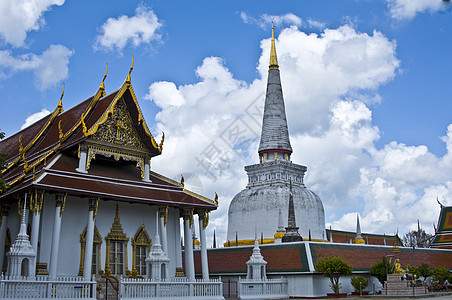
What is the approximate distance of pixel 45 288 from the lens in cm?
1684

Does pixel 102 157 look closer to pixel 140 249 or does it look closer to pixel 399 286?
pixel 140 249

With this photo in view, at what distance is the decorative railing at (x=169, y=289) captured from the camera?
728 inches

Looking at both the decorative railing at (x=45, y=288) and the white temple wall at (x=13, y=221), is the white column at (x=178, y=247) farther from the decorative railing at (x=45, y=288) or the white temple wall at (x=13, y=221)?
the white temple wall at (x=13, y=221)

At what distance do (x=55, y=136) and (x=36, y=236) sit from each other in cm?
713

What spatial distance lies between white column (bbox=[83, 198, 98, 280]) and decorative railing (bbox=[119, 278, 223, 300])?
1590 mm

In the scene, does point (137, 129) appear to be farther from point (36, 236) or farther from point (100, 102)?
point (36, 236)

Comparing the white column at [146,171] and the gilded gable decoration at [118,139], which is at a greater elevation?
the gilded gable decoration at [118,139]

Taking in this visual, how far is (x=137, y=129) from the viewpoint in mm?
23562

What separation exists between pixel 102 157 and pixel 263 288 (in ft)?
29.0

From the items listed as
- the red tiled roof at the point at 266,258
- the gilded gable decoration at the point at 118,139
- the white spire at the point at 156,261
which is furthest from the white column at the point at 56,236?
the red tiled roof at the point at 266,258

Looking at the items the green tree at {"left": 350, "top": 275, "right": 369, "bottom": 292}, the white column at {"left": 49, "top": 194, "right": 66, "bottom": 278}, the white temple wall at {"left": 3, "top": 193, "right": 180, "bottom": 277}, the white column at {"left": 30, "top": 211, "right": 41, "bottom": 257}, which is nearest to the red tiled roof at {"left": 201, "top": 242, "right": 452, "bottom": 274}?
the green tree at {"left": 350, "top": 275, "right": 369, "bottom": 292}

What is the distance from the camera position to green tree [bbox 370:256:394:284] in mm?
26228

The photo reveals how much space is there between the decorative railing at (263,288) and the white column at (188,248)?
2167 millimetres

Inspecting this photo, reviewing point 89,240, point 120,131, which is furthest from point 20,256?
point 120,131
